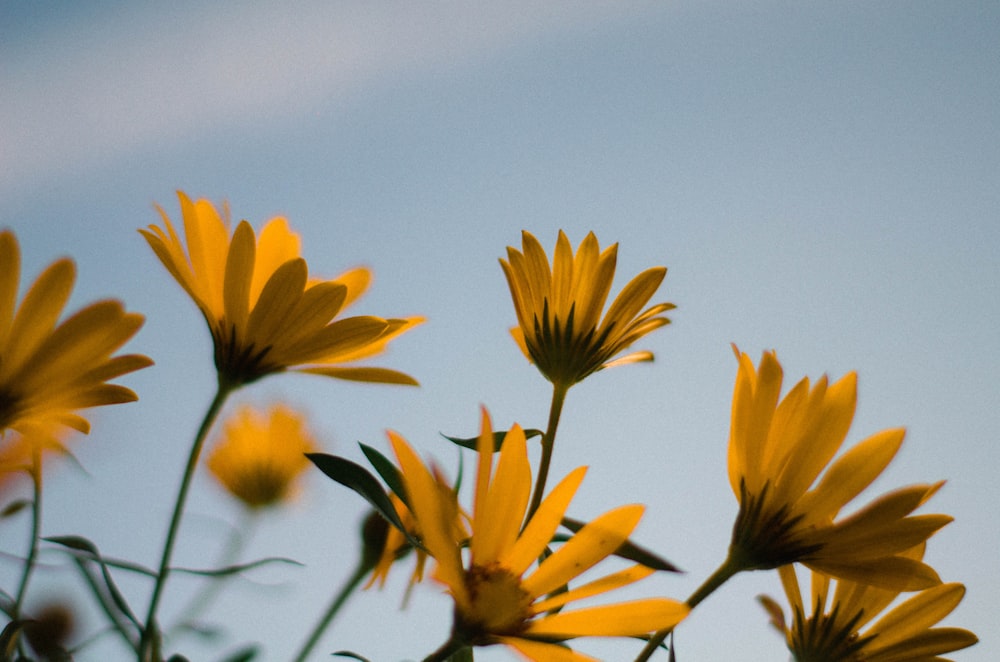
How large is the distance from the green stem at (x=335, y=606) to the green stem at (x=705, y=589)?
237 mm

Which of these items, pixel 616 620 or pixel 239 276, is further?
pixel 239 276

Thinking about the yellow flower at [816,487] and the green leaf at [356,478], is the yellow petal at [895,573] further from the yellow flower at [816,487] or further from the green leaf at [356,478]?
the green leaf at [356,478]

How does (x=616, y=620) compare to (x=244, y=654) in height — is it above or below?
above

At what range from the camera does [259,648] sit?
53 centimetres

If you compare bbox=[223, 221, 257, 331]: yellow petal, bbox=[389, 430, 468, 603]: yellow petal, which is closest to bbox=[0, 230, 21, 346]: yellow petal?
bbox=[223, 221, 257, 331]: yellow petal

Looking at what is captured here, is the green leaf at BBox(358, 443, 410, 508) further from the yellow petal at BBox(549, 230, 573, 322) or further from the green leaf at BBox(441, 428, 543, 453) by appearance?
the yellow petal at BBox(549, 230, 573, 322)

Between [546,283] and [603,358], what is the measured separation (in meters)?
0.06

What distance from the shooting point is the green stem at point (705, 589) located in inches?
15.5

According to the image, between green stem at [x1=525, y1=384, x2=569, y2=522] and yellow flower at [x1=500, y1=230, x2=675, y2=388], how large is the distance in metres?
0.02

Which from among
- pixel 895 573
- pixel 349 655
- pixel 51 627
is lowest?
pixel 51 627

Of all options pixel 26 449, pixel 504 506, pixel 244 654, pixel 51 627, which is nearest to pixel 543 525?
pixel 504 506

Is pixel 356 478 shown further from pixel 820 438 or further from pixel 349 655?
pixel 820 438

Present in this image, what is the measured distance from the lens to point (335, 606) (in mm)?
562

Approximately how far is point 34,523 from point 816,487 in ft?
1.46
